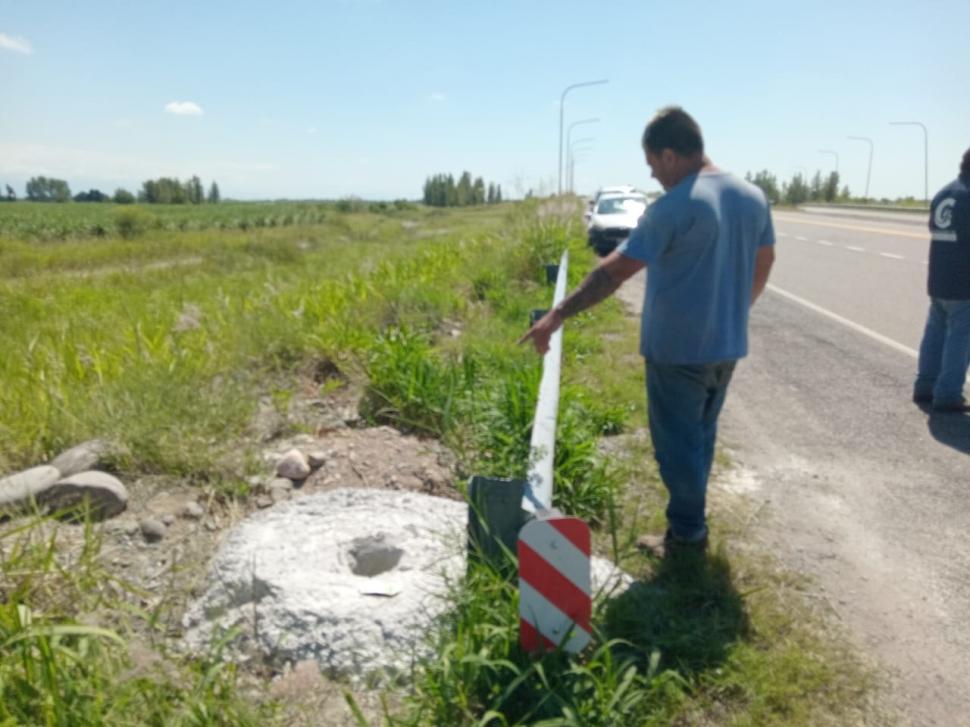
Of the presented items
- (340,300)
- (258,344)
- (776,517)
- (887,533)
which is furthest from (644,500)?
(340,300)

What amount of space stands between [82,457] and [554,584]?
2751 mm

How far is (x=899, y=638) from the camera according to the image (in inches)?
112

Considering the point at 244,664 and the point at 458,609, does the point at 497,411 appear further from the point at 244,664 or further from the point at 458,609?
the point at 244,664

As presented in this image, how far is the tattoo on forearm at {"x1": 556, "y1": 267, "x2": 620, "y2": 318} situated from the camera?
10.0 feet

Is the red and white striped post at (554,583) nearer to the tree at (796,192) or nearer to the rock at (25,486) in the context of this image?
the rock at (25,486)

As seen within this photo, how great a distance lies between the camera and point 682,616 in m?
2.88

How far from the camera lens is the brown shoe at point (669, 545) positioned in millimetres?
3377

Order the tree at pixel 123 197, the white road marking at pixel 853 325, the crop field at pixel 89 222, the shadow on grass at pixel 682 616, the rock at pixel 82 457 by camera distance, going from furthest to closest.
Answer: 1. the tree at pixel 123 197
2. the crop field at pixel 89 222
3. the white road marking at pixel 853 325
4. the rock at pixel 82 457
5. the shadow on grass at pixel 682 616

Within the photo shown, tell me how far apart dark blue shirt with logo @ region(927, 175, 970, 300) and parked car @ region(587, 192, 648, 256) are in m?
11.2

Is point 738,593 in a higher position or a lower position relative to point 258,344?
lower

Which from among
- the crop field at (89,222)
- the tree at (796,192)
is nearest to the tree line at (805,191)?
the tree at (796,192)

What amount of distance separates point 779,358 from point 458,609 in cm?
557

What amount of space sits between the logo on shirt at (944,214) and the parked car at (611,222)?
11142 millimetres

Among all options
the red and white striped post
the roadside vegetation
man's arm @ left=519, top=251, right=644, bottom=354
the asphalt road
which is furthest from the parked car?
the red and white striped post
